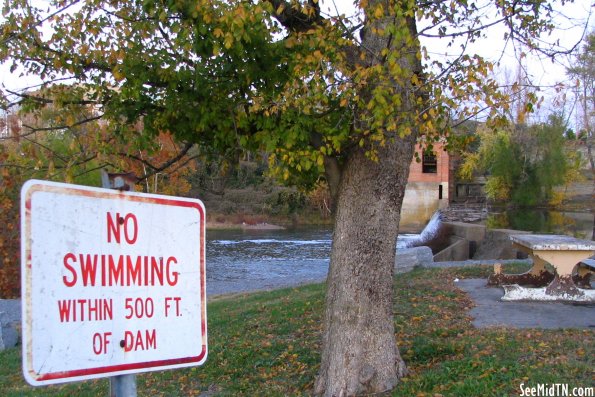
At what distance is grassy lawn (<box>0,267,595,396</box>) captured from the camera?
5.66 metres

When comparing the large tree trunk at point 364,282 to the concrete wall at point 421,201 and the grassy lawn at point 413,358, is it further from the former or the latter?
the concrete wall at point 421,201

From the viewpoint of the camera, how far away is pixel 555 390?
5.07 metres

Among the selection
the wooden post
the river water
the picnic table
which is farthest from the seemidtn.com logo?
the river water

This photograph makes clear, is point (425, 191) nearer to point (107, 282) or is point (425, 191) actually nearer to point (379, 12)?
point (379, 12)

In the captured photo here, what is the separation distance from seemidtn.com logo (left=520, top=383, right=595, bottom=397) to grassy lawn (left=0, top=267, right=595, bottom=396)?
9 cm

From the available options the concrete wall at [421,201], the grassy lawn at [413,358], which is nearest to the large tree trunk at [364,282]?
the grassy lawn at [413,358]

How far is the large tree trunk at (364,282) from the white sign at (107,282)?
144 inches

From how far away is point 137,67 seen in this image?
6.28 meters

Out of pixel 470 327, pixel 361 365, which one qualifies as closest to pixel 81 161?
pixel 361 365

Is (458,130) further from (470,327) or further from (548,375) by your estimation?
(548,375)

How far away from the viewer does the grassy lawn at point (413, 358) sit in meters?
5.66

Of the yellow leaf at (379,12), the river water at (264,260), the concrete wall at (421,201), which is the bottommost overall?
the river water at (264,260)

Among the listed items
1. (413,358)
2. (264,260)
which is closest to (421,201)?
(264,260)

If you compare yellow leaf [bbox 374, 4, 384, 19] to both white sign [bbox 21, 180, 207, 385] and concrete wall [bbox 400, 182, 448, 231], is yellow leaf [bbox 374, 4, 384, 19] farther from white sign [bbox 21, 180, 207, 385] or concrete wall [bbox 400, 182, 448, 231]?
concrete wall [bbox 400, 182, 448, 231]
